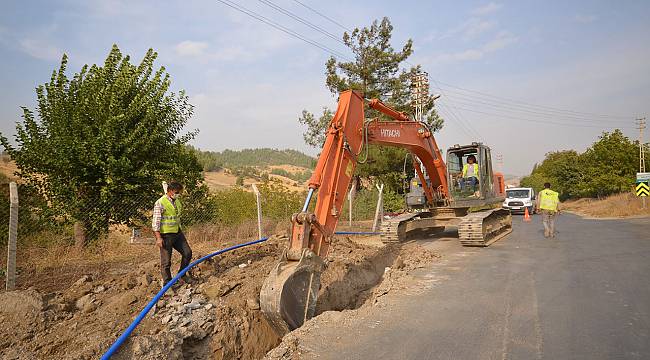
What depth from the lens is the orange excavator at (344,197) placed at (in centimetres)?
Result: 520

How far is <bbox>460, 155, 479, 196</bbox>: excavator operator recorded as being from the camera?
1159 centimetres

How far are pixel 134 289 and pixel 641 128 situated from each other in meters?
48.0

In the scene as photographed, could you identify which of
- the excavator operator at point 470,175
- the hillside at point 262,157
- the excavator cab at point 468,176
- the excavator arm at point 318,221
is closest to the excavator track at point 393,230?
the excavator cab at point 468,176

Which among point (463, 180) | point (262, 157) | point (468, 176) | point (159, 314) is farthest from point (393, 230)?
point (262, 157)

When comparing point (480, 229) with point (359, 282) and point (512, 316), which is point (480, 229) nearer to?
point (359, 282)

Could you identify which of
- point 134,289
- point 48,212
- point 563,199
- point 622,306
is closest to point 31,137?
point 48,212

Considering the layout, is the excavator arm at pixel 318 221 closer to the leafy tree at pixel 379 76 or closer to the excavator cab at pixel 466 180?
the excavator cab at pixel 466 180

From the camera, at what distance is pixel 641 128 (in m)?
39.6

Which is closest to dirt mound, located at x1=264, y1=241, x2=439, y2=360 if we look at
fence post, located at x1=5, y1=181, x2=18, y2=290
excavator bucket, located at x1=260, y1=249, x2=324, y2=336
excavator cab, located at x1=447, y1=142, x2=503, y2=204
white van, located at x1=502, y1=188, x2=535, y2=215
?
excavator bucket, located at x1=260, y1=249, x2=324, y2=336

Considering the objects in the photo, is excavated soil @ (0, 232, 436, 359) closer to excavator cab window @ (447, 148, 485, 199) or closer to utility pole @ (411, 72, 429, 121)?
excavator cab window @ (447, 148, 485, 199)

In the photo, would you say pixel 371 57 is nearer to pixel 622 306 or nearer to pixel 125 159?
pixel 125 159

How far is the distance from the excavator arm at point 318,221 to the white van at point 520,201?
63.4 ft

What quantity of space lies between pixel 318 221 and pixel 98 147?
24.8 ft

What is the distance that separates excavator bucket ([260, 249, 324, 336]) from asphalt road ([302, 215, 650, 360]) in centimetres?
53
